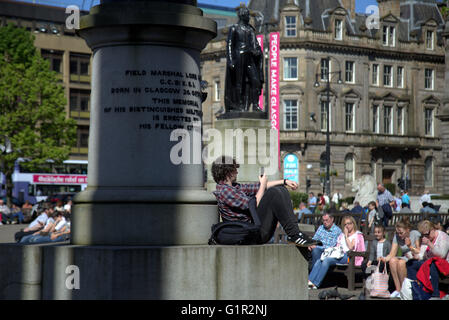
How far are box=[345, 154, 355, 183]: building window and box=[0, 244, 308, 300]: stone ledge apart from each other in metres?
64.8

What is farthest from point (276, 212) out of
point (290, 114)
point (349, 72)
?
point (349, 72)

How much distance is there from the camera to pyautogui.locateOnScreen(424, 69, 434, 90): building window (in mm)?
79312

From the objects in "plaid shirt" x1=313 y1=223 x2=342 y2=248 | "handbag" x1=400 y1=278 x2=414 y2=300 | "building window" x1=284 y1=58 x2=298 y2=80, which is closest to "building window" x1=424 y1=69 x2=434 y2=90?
"building window" x1=284 y1=58 x2=298 y2=80

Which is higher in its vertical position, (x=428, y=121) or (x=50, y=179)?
(x=428, y=121)

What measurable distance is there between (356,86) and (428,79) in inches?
383

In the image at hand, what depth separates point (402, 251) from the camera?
13.6 metres

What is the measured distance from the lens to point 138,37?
336 inches

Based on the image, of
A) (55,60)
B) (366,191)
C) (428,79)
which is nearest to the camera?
(366,191)

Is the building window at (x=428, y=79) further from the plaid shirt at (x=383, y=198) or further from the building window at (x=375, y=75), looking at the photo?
the plaid shirt at (x=383, y=198)

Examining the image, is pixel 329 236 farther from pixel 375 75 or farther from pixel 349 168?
pixel 375 75
